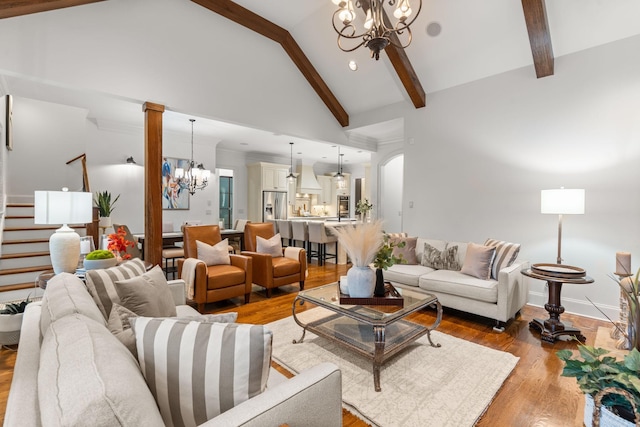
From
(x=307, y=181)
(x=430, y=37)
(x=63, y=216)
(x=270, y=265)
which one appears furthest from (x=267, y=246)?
(x=307, y=181)

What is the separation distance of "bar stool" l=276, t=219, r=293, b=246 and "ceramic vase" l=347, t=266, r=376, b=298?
4462mm

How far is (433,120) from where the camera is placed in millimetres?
4926

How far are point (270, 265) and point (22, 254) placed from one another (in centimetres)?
342

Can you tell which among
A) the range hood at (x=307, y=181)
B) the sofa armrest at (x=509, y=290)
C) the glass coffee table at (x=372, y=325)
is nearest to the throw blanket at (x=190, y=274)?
the glass coffee table at (x=372, y=325)

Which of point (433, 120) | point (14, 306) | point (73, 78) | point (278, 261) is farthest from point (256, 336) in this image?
point (433, 120)

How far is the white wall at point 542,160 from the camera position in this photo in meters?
3.33

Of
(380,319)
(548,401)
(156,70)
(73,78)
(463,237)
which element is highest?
(156,70)

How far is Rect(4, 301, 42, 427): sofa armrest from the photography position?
0.74m

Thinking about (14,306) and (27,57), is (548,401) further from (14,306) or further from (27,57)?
(27,57)

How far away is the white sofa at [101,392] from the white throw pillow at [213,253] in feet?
8.26

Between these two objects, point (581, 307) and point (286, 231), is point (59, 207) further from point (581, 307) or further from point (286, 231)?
point (581, 307)

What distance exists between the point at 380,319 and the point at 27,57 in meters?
4.09

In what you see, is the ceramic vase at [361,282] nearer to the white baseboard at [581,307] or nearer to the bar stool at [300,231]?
the white baseboard at [581,307]

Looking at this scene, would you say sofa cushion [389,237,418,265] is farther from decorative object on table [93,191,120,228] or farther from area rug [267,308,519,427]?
decorative object on table [93,191,120,228]
